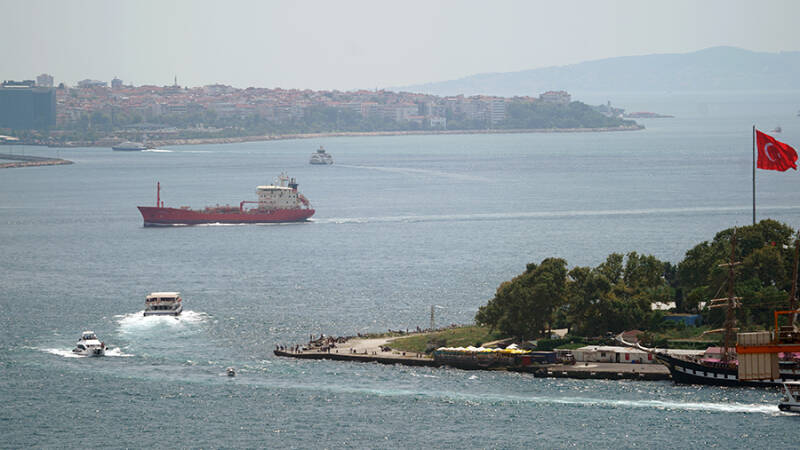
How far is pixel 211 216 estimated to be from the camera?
422 ft

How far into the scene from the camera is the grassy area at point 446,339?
6406 centimetres

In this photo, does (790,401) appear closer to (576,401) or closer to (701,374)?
(701,374)

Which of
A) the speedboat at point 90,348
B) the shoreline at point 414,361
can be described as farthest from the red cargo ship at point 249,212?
A: the shoreline at point 414,361

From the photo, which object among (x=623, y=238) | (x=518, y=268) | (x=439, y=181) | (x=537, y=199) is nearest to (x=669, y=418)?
(x=518, y=268)

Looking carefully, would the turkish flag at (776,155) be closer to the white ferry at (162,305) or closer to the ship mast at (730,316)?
the ship mast at (730,316)

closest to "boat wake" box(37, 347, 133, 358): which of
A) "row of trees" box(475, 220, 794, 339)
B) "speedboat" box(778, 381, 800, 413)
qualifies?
"row of trees" box(475, 220, 794, 339)

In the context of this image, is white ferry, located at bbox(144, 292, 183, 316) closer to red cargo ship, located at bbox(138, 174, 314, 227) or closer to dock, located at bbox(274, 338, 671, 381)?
dock, located at bbox(274, 338, 671, 381)

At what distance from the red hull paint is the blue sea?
1410 mm

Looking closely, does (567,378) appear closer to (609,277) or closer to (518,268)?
(609,277)

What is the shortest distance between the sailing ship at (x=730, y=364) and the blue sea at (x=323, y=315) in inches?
29.9

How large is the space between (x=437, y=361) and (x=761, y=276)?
662 inches

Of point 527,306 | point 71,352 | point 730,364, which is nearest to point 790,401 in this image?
point 730,364

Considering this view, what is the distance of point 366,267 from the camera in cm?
9525

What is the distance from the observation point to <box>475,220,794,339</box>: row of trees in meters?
64.0
